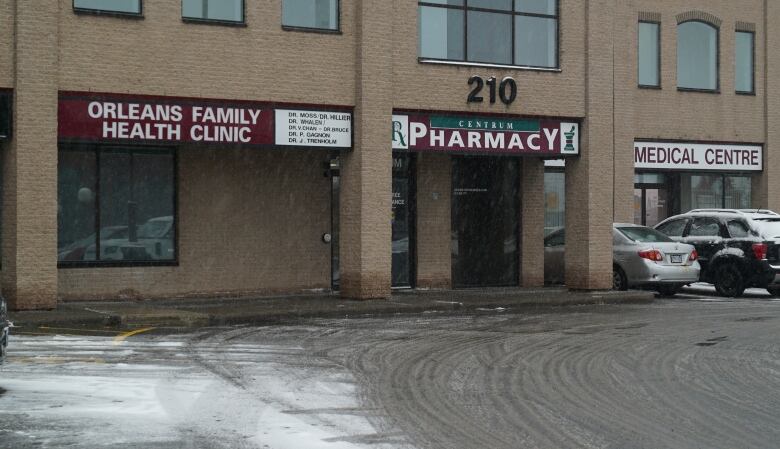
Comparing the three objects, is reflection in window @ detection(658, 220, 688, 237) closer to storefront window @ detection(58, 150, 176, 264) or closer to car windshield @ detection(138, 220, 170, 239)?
storefront window @ detection(58, 150, 176, 264)

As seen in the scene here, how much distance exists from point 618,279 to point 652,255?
46.7 inches

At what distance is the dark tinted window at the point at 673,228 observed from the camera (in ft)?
82.3

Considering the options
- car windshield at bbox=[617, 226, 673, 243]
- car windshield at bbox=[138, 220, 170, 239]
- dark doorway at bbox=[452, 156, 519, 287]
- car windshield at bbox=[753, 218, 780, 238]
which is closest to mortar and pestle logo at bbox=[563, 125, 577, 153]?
car windshield at bbox=[617, 226, 673, 243]

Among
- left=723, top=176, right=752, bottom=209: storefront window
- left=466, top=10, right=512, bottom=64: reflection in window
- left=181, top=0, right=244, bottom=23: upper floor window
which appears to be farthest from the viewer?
left=723, top=176, right=752, bottom=209: storefront window

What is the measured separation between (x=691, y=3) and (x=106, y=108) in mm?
16733

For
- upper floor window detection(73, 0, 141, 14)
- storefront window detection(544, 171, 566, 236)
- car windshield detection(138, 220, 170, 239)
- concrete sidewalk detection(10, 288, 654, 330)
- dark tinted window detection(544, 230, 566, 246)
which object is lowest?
concrete sidewalk detection(10, 288, 654, 330)

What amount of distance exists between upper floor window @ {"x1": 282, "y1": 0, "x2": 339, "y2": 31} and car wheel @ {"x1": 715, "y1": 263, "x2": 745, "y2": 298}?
377 inches

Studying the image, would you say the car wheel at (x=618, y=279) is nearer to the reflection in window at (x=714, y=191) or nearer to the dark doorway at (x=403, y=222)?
the dark doorway at (x=403, y=222)

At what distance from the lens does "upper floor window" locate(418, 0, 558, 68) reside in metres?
22.2

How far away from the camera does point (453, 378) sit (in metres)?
11.2

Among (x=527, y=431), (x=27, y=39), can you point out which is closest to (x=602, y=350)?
(x=527, y=431)

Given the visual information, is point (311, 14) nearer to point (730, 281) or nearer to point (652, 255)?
point (652, 255)

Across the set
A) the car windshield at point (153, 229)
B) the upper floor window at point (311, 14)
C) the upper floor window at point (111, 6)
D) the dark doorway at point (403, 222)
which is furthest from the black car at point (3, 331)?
the dark doorway at point (403, 222)

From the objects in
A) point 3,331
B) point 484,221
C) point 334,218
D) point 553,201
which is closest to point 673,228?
point 553,201
